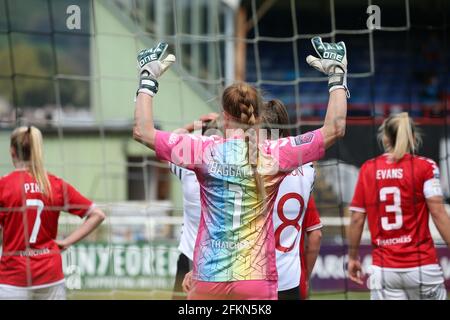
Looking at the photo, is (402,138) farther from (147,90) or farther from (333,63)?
(147,90)

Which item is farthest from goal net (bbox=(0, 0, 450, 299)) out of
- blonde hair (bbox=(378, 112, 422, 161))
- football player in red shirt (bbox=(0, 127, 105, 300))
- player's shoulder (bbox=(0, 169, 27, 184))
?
player's shoulder (bbox=(0, 169, 27, 184))

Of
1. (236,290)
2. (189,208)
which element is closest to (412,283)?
(189,208)

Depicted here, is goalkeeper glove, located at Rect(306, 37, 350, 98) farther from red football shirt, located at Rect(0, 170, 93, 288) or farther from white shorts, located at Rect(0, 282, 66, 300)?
white shorts, located at Rect(0, 282, 66, 300)

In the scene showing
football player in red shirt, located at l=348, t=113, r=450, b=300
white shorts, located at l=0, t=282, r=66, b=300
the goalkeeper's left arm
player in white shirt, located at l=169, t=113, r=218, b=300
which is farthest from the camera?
football player in red shirt, located at l=348, t=113, r=450, b=300

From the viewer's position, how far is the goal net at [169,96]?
9203 millimetres

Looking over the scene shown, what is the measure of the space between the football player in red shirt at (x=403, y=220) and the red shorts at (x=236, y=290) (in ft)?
6.46

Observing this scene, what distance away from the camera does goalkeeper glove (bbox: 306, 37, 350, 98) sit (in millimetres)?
3791

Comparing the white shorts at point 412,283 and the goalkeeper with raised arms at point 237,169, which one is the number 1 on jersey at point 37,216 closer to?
the goalkeeper with raised arms at point 237,169

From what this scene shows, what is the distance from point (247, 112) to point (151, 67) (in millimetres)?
460

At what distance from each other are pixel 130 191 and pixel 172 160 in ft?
30.6

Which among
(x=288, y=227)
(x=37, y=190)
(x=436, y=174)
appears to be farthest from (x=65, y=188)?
(x=436, y=174)

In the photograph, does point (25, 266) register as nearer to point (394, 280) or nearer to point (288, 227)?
point (288, 227)

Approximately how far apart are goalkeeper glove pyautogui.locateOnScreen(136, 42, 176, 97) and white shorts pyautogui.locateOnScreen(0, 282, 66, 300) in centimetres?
208

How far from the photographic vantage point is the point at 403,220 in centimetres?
559
